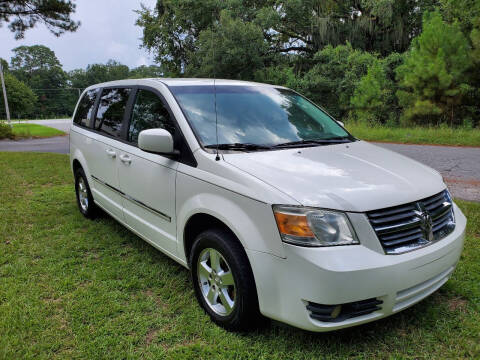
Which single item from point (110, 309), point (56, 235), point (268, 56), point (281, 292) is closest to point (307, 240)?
point (281, 292)

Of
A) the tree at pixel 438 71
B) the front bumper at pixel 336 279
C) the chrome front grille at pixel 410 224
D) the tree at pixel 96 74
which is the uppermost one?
the tree at pixel 96 74

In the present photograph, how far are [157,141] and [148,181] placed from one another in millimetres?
575

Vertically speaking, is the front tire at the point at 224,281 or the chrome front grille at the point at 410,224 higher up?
the chrome front grille at the point at 410,224

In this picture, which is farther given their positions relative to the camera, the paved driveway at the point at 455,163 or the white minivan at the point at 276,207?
the paved driveway at the point at 455,163

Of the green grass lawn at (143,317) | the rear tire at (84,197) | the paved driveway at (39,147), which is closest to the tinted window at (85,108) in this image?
the rear tire at (84,197)

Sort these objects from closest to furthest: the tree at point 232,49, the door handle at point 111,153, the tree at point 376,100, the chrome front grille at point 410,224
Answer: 1. the chrome front grille at point 410,224
2. the door handle at point 111,153
3. the tree at point 376,100
4. the tree at point 232,49

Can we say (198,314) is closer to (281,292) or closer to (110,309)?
(110,309)

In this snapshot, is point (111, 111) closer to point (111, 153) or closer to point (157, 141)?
point (111, 153)

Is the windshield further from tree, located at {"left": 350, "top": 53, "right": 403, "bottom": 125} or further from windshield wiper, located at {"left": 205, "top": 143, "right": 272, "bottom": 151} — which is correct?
tree, located at {"left": 350, "top": 53, "right": 403, "bottom": 125}

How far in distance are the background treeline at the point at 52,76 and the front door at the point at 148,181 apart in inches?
3097

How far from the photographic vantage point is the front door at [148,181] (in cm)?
295

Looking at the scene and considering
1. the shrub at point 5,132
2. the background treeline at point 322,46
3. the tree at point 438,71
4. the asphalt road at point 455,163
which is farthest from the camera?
the shrub at point 5,132

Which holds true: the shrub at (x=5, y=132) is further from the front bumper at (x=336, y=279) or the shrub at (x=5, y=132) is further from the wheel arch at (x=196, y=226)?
the front bumper at (x=336, y=279)

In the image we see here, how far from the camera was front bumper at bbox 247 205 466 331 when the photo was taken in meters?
1.96
